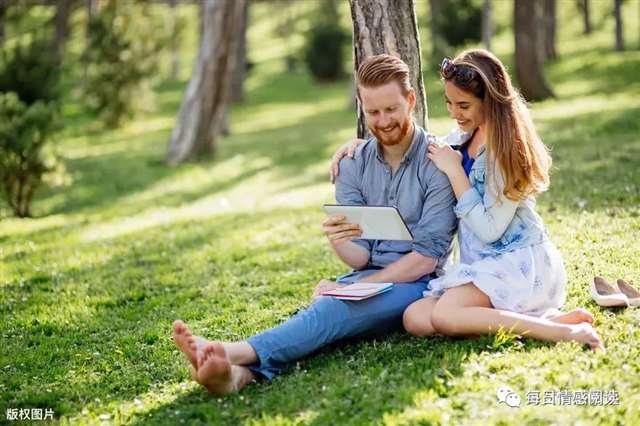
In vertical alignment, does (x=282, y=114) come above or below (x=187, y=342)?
above

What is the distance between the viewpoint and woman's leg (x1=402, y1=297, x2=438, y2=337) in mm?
4695

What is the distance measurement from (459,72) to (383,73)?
442 millimetres

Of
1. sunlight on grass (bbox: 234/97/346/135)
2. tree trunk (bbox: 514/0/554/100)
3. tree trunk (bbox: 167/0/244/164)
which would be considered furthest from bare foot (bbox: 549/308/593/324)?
sunlight on grass (bbox: 234/97/346/135)

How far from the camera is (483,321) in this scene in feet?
14.9

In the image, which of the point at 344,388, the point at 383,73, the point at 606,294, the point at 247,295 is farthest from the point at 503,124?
the point at 247,295

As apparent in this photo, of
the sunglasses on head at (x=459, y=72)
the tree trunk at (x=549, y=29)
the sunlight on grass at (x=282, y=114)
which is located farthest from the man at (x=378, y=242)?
the tree trunk at (x=549, y=29)

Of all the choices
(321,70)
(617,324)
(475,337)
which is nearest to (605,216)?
(617,324)

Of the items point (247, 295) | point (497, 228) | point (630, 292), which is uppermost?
point (497, 228)

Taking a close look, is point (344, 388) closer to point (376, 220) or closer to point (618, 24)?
point (376, 220)

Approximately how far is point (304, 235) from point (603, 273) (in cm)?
378

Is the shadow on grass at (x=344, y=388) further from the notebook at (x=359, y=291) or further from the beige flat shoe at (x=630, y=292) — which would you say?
the beige flat shoe at (x=630, y=292)

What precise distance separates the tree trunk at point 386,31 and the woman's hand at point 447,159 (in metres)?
1.32

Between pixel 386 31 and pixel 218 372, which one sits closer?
pixel 218 372

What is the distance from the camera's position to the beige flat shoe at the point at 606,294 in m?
5.01
